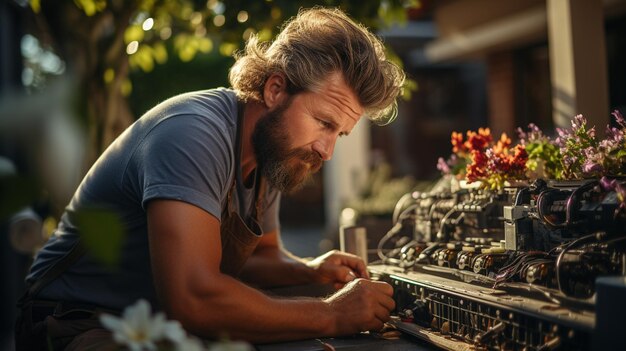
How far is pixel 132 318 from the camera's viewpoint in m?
1.03

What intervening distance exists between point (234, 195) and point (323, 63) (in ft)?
1.84

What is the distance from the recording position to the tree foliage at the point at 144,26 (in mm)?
3686

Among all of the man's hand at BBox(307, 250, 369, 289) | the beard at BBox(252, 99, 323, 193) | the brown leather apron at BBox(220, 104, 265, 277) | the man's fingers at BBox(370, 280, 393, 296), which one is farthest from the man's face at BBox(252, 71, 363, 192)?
the man's fingers at BBox(370, 280, 393, 296)

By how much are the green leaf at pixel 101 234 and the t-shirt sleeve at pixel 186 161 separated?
1122 millimetres

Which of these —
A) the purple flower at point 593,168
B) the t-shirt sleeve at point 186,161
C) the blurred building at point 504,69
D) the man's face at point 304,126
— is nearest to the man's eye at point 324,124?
the man's face at point 304,126

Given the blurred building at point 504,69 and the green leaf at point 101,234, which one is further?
the blurred building at point 504,69

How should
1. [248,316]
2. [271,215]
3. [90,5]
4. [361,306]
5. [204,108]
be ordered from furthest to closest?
1. [90,5]
2. [271,215]
3. [204,108]
4. [361,306]
5. [248,316]

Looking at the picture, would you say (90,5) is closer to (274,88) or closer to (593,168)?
(274,88)

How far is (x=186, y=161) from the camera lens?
191 centimetres

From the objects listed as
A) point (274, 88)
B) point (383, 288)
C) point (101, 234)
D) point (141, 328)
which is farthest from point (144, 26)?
point (101, 234)

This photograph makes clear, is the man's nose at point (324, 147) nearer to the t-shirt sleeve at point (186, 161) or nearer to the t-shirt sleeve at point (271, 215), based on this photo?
the t-shirt sleeve at point (186, 161)

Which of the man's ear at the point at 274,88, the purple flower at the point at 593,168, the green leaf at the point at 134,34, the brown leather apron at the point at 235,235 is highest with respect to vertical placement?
the green leaf at the point at 134,34

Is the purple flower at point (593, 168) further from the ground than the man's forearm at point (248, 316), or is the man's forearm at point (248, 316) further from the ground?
the purple flower at point (593, 168)

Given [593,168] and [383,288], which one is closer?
[593,168]
